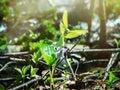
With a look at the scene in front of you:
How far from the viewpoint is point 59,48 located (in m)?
2.13

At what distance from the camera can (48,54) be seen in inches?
82.4

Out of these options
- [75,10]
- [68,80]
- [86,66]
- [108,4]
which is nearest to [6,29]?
[75,10]

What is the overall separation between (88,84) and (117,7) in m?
5.23

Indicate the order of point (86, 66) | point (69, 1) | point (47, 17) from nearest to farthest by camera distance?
point (86, 66) → point (47, 17) → point (69, 1)

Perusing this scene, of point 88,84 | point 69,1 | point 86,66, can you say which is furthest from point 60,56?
point 69,1

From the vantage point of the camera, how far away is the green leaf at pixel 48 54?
208 cm

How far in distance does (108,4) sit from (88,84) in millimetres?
5274

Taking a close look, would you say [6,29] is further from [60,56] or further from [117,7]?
[60,56]

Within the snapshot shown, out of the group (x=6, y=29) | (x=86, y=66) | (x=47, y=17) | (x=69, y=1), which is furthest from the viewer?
(x=69, y=1)

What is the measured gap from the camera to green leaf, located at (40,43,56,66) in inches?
82.0

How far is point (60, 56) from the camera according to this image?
2.13 meters

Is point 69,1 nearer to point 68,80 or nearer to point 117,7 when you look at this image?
point 117,7

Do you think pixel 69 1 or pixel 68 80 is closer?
pixel 68 80

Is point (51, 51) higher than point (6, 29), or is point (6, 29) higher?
point (51, 51)
